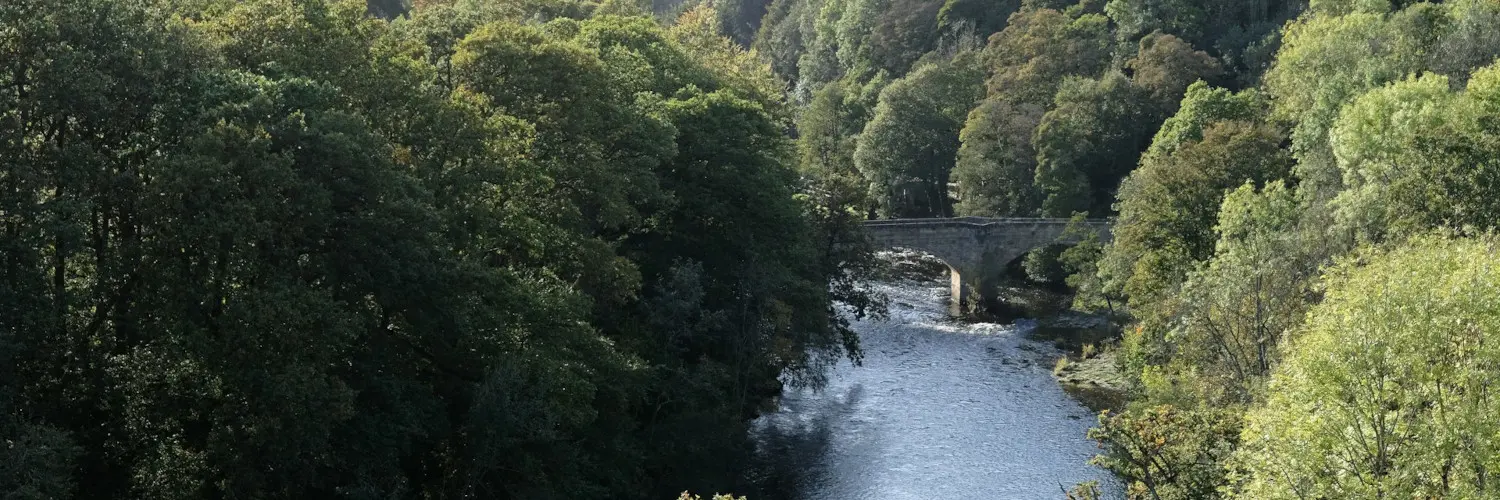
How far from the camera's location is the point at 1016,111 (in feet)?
273

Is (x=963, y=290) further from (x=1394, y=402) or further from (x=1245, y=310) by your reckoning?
(x=1394, y=402)

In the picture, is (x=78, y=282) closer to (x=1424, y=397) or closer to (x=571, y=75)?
(x=571, y=75)

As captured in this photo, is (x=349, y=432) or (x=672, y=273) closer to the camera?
(x=349, y=432)

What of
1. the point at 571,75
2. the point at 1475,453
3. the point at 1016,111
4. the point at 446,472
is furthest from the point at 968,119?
the point at 1475,453

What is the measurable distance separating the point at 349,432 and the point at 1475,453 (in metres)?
20.6

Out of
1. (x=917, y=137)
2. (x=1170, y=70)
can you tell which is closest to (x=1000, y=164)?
(x=917, y=137)

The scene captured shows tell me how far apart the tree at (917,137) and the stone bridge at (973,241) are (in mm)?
13305

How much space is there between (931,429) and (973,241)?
26.4 meters

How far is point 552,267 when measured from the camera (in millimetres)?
38062

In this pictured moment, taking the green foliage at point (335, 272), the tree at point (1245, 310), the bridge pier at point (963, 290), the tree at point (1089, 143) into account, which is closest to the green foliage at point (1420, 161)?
the tree at point (1245, 310)

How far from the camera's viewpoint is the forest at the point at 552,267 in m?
24.1

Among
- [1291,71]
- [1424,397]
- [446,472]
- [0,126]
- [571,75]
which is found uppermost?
[1291,71]

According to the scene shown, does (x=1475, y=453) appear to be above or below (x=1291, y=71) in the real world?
below

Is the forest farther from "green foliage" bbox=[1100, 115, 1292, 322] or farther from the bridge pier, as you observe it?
the bridge pier
